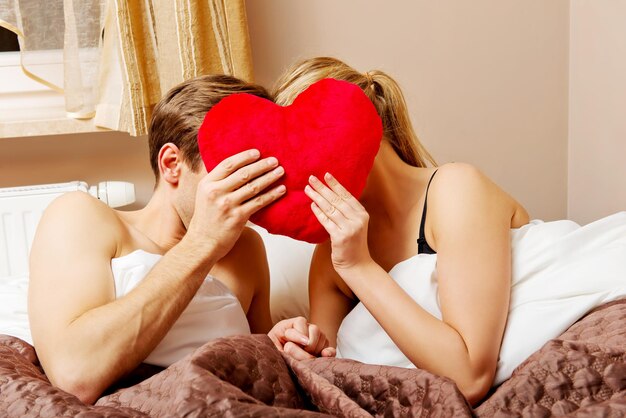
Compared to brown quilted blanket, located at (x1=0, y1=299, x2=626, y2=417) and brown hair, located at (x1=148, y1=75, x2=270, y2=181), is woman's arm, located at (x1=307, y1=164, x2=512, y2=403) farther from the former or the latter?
brown hair, located at (x1=148, y1=75, x2=270, y2=181)

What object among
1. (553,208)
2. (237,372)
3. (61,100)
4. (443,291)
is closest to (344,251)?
(443,291)

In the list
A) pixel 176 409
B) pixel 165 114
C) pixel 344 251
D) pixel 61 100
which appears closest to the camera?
pixel 176 409

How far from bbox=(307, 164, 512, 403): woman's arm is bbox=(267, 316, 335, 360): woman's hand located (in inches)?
5.7

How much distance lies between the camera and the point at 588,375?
956mm

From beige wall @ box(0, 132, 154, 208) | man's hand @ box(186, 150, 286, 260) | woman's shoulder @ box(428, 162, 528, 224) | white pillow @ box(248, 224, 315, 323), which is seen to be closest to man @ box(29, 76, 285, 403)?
man's hand @ box(186, 150, 286, 260)

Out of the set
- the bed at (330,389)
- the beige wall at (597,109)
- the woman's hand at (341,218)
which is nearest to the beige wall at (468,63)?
the beige wall at (597,109)

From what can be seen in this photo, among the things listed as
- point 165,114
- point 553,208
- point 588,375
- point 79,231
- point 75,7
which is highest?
point 75,7

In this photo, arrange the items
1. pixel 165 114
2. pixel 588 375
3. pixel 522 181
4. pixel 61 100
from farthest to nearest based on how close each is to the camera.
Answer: pixel 522 181
pixel 61 100
pixel 165 114
pixel 588 375

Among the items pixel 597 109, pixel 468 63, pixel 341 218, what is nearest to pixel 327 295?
pixel 341 218

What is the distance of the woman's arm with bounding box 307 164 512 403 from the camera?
1.17m

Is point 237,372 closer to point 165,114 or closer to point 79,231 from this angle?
point 79,231

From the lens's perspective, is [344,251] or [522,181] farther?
[522,181]

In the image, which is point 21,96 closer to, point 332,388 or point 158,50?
point 158,50

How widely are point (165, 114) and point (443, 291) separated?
0.67 m
